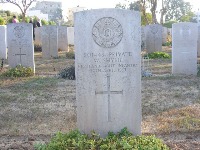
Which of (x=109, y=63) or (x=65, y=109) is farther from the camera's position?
(x=65, y=109)

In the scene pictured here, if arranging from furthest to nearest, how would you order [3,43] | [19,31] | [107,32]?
[3,43], [19,31], [107,32]

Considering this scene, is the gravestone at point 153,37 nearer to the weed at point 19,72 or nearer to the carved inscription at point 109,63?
the weed at point 19,72

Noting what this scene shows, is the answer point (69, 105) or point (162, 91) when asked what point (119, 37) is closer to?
point (69, 105)

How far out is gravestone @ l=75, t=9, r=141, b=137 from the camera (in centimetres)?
481

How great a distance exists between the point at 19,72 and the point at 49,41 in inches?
222

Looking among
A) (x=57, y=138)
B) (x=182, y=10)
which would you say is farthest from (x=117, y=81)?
(x=182, y=10)

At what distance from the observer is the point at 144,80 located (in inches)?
417

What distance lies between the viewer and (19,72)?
11398 mm

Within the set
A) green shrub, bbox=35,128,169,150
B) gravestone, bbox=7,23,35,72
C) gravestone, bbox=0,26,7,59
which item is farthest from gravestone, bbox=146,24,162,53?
green shrub, bbox=35,128,169,150

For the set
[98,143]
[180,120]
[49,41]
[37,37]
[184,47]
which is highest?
[37,37]

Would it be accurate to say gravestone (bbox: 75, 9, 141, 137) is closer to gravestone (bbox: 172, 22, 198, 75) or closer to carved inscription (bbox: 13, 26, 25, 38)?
gravestone (bbox: 172, 22, 198, 75)

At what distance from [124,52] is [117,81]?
1.24ft

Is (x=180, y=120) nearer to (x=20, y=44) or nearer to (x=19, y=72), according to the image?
(x=19, y=72)

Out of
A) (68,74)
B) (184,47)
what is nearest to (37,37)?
(68,74)
